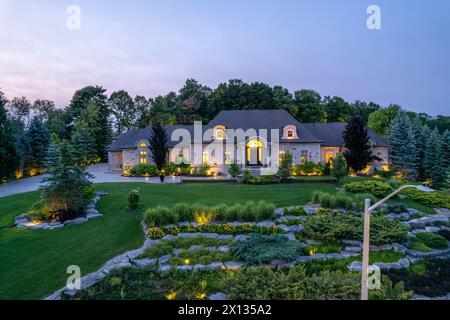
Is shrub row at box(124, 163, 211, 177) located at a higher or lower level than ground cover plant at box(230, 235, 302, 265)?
higher

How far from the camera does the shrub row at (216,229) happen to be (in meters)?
8.46

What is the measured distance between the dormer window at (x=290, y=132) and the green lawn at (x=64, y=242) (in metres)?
12.5

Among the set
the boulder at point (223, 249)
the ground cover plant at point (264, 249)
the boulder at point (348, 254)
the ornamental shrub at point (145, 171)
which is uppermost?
the ornamental shrub at point (145, 171)

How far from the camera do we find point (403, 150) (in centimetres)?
2705

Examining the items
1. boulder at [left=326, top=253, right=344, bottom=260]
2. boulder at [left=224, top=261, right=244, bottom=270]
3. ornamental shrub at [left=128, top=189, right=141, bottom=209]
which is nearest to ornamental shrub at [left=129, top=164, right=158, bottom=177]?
ornamental shrub at [left=128, top=189, right=141, bottom=209]

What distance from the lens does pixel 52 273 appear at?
20.3 ft

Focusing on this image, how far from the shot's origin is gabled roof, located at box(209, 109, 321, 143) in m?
26.0

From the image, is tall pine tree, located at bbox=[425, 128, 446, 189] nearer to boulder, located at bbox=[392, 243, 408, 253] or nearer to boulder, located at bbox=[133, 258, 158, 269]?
boulder, located at bbox=[392, 243, 408, 253]

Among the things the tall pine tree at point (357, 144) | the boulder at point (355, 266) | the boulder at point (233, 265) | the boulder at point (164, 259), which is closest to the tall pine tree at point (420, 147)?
the tall pine tree at point (357, 144)

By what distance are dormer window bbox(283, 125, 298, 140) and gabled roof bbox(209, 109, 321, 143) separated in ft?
1.45

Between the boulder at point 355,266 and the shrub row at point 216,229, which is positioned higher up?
the shrub row at point 216,229

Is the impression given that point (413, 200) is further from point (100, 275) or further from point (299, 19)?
point (100, 275)

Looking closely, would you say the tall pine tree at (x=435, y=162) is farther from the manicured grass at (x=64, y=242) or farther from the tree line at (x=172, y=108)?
the manicured grass at (x=64, y=242)

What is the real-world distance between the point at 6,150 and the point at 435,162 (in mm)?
40793
